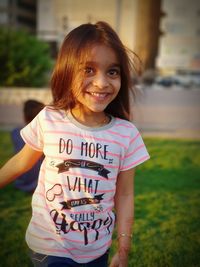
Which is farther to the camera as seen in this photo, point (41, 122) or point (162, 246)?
point (162, 246)

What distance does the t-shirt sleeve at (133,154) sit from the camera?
158 centimetres

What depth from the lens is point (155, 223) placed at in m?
3.27

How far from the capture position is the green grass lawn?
104 inches

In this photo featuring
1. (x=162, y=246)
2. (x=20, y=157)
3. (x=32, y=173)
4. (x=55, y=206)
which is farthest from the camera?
(x=32, y=173)

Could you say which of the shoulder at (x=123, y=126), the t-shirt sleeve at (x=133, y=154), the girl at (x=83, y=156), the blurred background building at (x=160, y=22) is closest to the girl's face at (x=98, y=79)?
the girl at (x=83, y=156)

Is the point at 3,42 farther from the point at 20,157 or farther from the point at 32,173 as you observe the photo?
the point at 20,157

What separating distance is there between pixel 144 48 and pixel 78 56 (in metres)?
12.8

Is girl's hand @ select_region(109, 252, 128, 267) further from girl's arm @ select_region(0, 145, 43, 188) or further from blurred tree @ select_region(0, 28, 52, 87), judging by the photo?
blurred tree @ select_region(0, 28, 52, 87)

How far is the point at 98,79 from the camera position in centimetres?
149

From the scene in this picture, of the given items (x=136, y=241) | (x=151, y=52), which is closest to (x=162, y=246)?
(x=136, y=241)

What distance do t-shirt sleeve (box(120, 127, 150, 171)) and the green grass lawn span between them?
49.5 inches

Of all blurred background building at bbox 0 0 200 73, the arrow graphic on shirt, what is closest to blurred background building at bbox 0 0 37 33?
blurred background building at bbox 0 0 200 73

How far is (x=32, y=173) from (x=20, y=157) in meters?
2.14

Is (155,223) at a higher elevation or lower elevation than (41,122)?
lower
